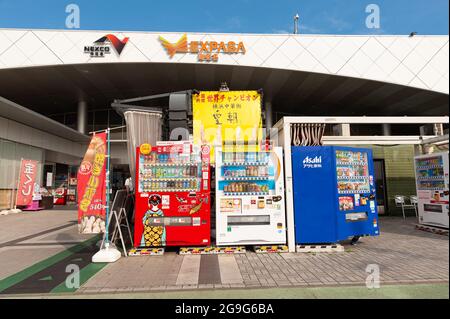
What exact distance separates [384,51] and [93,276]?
19902 millimetres

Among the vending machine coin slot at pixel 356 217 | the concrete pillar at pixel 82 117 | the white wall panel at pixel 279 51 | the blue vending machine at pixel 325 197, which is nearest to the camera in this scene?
the blue vending machine at pixel 325 197

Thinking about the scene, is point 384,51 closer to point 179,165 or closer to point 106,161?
point 179,165

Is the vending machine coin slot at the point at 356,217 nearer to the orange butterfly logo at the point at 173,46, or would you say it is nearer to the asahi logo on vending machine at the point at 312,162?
the asahi logo on vending machine at the point at 312,162

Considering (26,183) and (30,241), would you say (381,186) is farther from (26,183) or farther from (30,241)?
(26,183)

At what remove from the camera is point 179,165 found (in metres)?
5.65

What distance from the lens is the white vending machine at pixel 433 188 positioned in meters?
6.98

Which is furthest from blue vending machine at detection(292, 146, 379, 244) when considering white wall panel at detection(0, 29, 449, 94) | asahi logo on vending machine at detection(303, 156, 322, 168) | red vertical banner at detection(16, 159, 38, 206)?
red vertical banner at detection(16, 159, 38, 206)

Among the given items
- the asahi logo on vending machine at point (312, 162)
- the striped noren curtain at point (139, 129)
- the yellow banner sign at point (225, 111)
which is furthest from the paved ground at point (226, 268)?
the yellow banner sign at point (225, 111)

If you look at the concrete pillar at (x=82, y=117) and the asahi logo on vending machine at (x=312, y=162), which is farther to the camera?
the concrete pillar at (x=82, y=117)

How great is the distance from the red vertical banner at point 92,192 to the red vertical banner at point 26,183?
11.4 m

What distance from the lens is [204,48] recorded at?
1634 centimetres

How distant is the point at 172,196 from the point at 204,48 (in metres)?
13.4

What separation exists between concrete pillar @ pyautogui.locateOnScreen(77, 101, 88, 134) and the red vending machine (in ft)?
55.6

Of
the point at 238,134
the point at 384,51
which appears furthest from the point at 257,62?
the point at 238,134
